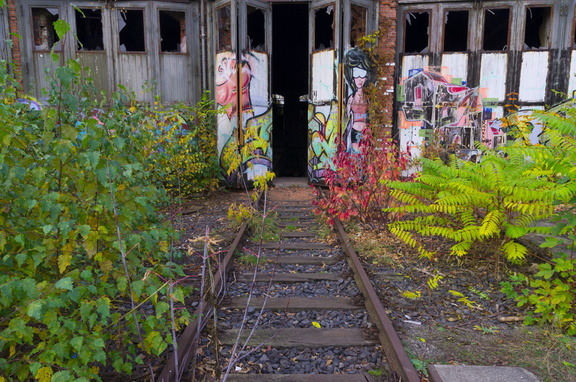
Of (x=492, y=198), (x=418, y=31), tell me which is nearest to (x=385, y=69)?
(x=418, y=31)

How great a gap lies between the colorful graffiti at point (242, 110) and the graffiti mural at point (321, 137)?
1.37 m

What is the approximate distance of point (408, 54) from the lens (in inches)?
488

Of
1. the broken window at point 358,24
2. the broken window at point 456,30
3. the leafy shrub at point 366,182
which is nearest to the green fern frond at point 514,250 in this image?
the leafy shrub at point 366,182

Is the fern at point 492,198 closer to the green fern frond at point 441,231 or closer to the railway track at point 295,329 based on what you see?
the green fern frond at point 441,231

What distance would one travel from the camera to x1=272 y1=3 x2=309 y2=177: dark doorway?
17.7 m

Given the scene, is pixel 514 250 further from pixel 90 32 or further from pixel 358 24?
pixel 90 32

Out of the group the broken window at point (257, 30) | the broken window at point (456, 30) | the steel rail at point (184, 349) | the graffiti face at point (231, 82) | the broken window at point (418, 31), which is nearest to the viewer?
the steel rail at point (184, 349)

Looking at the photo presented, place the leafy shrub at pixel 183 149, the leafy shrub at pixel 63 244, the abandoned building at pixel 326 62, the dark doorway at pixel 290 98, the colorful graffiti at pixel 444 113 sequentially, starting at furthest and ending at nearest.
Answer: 1. the dark doorway at pixel 290 98
2. the colorful graffiti at pixel 444 113
3. the abandoned building at pixel 326 62
4. the leafy shrub at pixel 183 149
5. the leafy shrub at pixel 63 244

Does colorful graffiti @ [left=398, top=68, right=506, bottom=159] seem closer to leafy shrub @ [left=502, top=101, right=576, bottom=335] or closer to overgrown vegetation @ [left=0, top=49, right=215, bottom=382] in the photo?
leafy shrub @ [left=502, top=101, right=576, bottom=335]

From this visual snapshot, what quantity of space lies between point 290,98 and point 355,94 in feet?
27.0

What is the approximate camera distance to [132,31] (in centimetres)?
1299

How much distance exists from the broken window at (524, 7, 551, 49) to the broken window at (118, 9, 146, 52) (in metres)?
12.6

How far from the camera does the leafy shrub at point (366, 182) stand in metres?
6.80

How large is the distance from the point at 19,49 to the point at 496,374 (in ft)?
47.5
